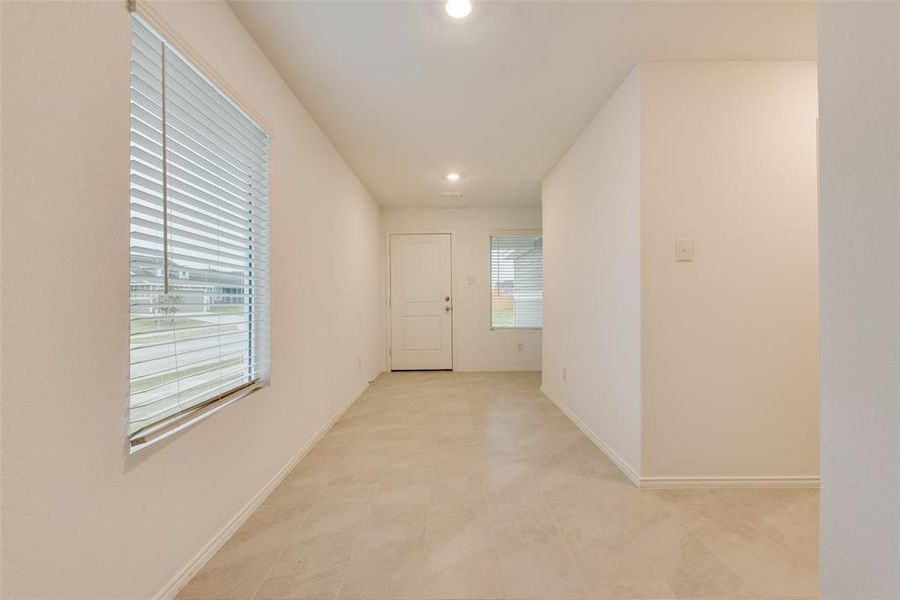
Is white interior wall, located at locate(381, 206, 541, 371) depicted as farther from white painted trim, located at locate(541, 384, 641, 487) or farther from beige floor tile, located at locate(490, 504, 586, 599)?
beige floor tile, located at locate(490, 504, 586, 599)

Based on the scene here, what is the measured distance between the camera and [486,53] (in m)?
2.03

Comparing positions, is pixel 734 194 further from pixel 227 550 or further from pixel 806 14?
pixel 227 550

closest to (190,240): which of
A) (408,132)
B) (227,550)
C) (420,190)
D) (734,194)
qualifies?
(227,550)

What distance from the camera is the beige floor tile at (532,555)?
1.36 metres

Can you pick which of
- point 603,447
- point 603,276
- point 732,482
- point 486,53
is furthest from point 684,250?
Answer: point 486,53

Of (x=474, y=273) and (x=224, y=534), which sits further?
(x=474, y=273)

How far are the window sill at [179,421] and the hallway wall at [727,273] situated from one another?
2.09m

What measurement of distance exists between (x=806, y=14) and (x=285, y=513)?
11.1ft

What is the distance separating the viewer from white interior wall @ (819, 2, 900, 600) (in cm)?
75

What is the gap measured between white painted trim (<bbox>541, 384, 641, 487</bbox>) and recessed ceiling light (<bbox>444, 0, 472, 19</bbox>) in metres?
2.51

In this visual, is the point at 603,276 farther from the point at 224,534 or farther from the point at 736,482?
the point at 224,534

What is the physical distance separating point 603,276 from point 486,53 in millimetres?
1579

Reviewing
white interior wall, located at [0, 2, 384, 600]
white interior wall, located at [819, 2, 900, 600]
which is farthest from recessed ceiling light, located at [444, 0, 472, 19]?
white interior wall, located at [819, 2, 900, 600]

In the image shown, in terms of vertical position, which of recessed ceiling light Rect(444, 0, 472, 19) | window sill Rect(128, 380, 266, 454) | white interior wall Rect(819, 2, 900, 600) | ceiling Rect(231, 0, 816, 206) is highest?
ceiling Rect(231, 0, 816, 206)
